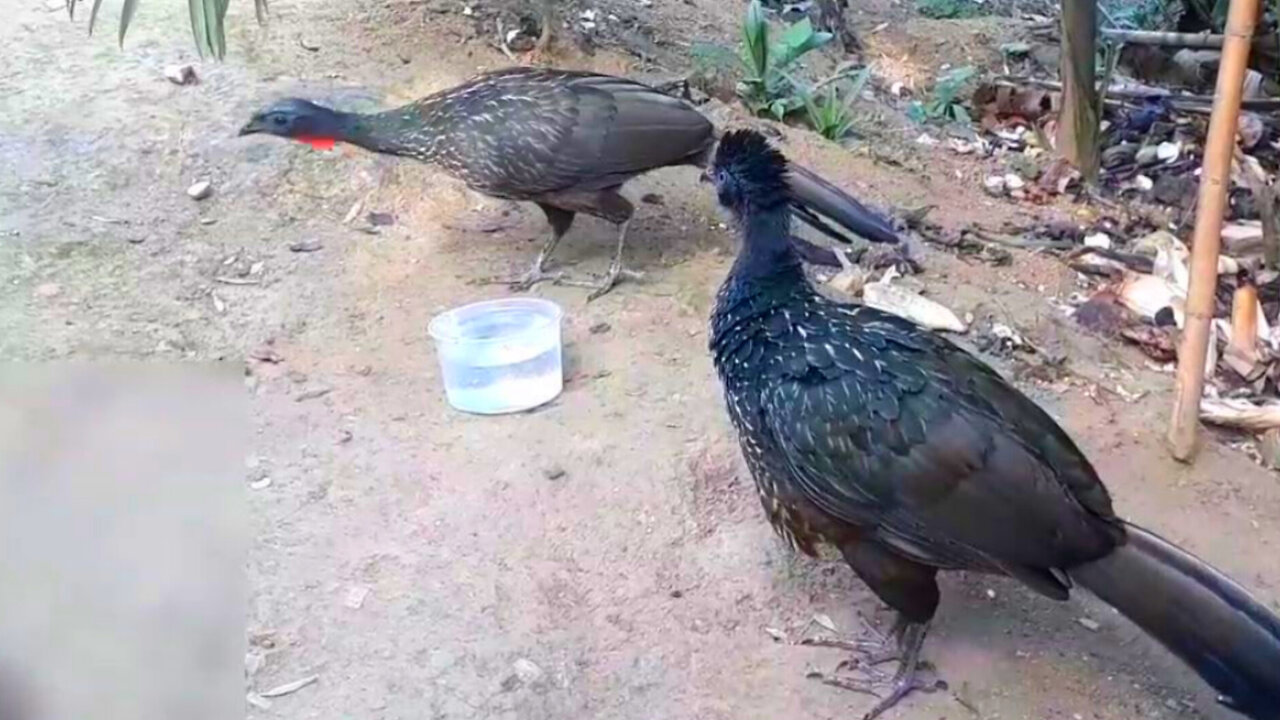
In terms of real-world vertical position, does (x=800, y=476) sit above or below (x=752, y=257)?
below

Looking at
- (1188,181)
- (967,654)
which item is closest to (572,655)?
(967,654)

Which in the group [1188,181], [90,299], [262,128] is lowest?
[1188,181]

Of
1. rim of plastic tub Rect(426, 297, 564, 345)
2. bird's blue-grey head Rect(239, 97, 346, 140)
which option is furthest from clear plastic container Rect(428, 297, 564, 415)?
bird's blue-grey head Rect(239, 97, 346, 140)

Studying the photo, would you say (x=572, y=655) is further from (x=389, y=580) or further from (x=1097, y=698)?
(x=1097, y=698)

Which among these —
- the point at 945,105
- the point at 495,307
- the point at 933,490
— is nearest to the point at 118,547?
the point at 933,490

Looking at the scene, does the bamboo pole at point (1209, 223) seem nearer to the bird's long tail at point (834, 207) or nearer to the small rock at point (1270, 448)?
the small rock at point (1270, 448)
